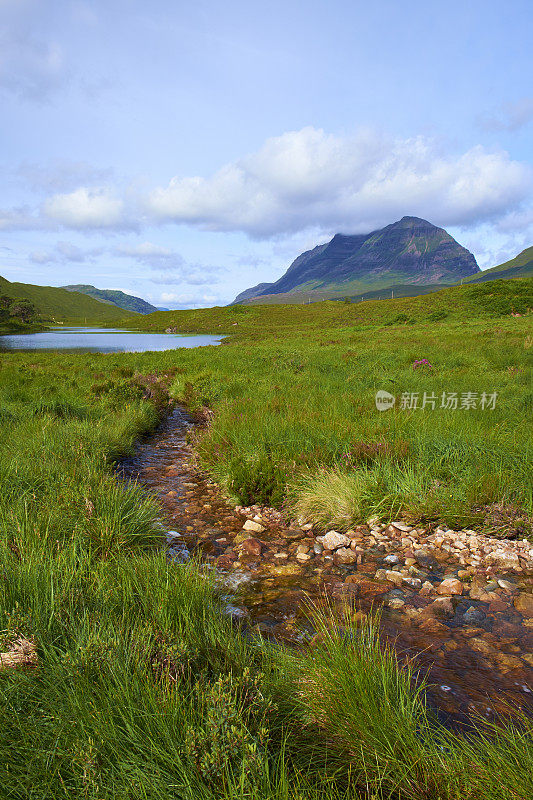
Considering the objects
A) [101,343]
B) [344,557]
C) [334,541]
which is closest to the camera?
[344,557]

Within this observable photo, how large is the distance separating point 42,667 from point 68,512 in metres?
2.34

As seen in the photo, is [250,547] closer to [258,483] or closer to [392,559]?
[258,483]

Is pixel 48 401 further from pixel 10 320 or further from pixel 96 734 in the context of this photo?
pixel 10 320

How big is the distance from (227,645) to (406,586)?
2.16m

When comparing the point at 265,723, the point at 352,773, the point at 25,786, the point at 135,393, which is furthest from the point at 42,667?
the point at 135,393

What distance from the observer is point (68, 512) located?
442cm

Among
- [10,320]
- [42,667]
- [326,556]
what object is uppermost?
[10,320]

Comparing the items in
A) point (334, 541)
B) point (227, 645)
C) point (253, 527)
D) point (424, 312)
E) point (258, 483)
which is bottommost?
point (253, 527)

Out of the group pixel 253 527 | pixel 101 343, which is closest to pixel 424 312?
pixel 101 343

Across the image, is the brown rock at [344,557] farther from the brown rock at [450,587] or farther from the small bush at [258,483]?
the small bush at [258,483]

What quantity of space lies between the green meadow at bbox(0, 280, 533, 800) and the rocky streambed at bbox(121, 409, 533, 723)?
0.81 ft

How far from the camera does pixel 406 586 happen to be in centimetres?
402

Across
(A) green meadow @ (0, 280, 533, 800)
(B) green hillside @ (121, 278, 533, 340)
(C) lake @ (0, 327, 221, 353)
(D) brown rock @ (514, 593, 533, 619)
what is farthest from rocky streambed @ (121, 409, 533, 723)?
(B) green hillside @ (121, 278, 533, 340)

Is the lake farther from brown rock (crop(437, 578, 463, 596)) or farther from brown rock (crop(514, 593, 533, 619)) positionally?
brown rock (crop(514, 593, 533, 619))
